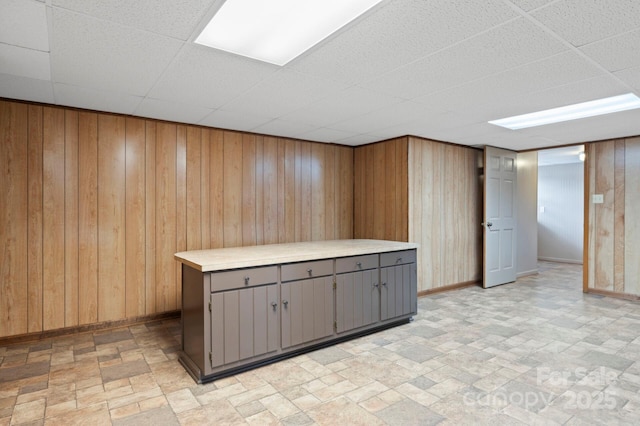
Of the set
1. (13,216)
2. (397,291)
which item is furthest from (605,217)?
(13,216)

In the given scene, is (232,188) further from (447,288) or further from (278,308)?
(447,288)

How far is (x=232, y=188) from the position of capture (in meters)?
4.64

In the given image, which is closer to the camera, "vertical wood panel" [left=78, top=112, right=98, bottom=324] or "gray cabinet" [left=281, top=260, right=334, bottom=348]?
"gray cabinet" [left=281, top=260, right=334, bottom=348]

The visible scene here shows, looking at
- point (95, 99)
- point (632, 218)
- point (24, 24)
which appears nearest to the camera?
point (24, 24)

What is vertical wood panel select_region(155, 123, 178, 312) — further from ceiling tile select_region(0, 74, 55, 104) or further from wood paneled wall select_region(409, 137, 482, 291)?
wood paneled wall select_region(409, 137, 482, 291)

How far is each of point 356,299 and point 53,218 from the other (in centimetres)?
312

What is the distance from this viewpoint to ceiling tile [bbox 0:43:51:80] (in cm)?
234

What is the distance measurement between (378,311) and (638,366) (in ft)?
7.15

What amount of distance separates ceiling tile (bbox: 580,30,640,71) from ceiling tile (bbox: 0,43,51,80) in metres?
3.52

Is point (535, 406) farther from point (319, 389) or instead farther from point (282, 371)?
point (282, 371)

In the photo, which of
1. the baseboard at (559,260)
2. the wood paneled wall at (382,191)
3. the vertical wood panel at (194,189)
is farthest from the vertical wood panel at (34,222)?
the baseboard at (559,260)

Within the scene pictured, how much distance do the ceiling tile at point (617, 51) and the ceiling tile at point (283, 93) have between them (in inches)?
66.7

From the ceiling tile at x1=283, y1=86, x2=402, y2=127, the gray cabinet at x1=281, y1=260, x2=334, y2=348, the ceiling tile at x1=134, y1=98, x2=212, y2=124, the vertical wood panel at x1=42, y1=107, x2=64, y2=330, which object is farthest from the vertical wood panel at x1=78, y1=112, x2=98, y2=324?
the gray cabinet at x1=281, y1=260, x2=334, y2=348

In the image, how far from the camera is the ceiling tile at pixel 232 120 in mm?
3887
